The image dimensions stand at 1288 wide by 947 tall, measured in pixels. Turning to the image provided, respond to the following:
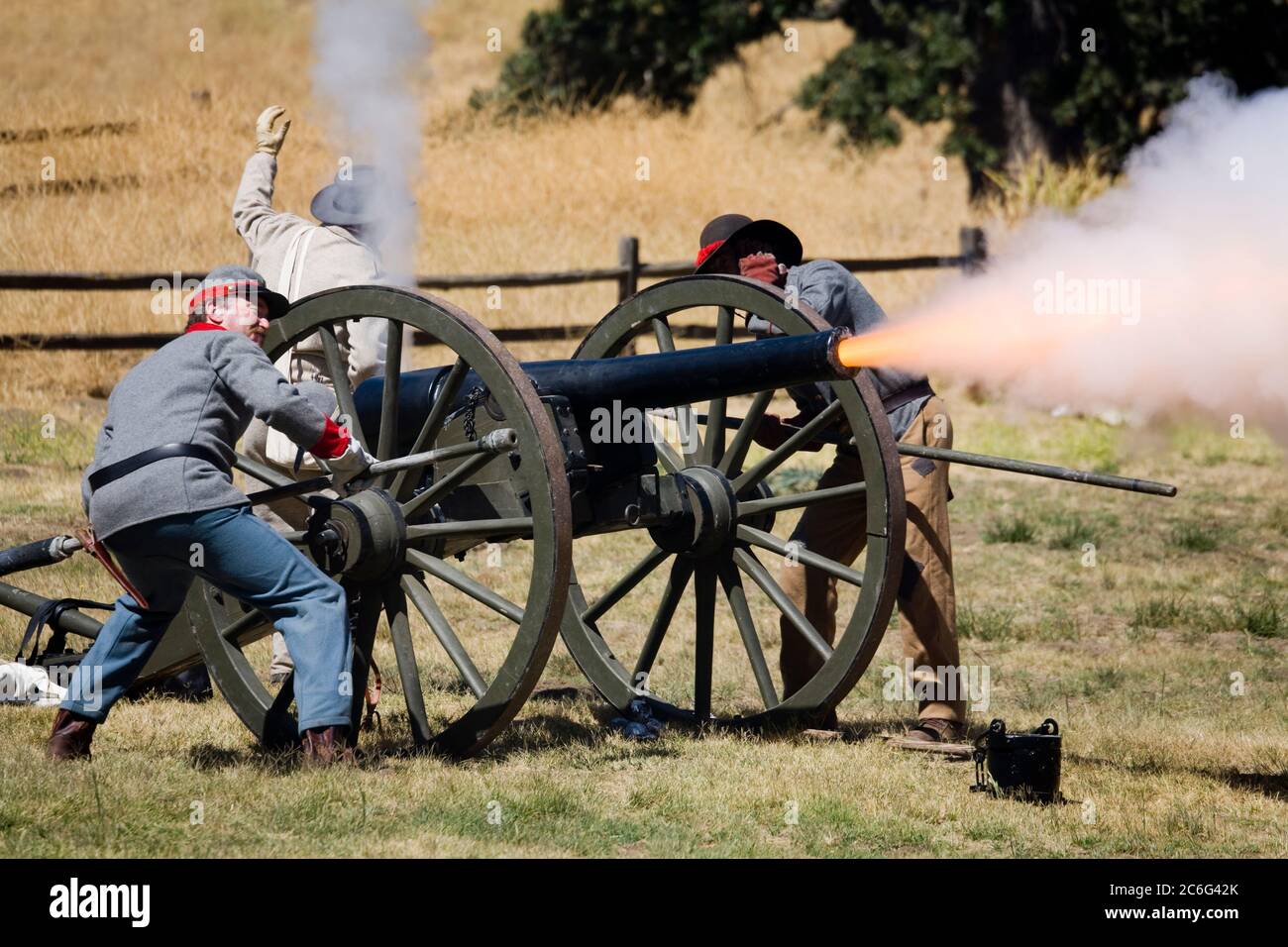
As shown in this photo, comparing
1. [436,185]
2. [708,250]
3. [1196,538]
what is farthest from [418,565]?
[436,185]

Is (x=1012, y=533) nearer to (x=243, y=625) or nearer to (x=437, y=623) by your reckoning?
(x=437, y=623)

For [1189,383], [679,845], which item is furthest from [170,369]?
[1189,383]

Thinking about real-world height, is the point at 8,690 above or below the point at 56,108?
below

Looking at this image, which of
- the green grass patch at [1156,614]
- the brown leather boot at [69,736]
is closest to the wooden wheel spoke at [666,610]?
the brown leather boot at [69,736]

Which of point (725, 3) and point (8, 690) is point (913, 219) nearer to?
point (725, 3)

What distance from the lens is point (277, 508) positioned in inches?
277

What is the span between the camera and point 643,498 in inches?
245

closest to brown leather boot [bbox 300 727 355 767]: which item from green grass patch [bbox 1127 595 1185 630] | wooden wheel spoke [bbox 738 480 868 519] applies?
wooden wheel spoke [bbox 738 480 868 519]

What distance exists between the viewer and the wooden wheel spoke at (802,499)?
6312 mm

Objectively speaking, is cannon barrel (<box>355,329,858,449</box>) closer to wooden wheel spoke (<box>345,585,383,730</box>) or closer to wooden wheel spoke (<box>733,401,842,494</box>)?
wooden wheel spoke (<box>733,401,842,494</box>)

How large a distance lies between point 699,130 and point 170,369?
1883 centimetres

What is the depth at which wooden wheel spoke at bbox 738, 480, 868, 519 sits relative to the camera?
6.31 m

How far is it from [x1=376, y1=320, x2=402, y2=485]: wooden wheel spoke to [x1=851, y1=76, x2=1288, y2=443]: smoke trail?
5.05ft

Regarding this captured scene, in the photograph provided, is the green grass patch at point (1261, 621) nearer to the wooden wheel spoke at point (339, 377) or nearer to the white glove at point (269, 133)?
the wooden wheel spoke at point (339, 377)
